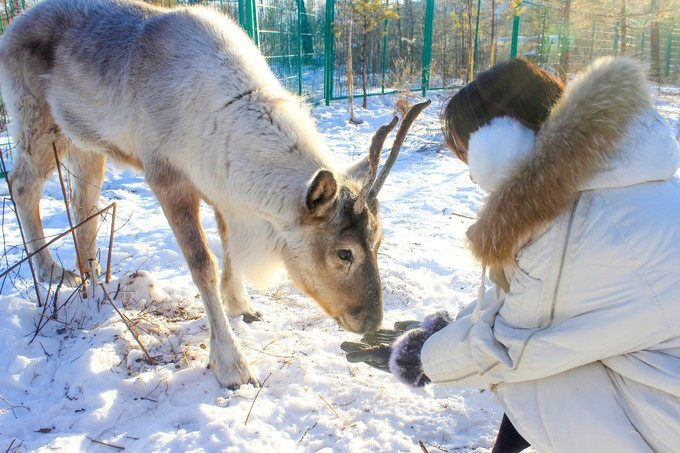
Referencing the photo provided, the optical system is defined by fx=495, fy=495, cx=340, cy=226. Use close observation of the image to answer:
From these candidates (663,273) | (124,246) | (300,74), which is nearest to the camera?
(663,273)

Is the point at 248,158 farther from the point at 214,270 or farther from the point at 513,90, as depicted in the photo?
the point at 513,90

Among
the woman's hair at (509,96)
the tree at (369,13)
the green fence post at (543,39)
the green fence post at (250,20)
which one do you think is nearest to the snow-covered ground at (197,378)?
the woman's hair at (509,96)

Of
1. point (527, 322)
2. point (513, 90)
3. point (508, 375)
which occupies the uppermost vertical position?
point (513, 90)

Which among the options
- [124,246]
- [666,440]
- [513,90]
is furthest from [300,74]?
[666,440]

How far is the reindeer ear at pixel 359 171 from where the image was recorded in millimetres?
2529

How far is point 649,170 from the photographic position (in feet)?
4.23

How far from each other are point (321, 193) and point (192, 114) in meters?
0.93

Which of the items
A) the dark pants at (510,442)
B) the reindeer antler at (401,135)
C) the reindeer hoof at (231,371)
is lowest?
the reindeer hoof at (231,371)

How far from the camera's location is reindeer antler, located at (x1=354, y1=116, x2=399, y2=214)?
2.12m

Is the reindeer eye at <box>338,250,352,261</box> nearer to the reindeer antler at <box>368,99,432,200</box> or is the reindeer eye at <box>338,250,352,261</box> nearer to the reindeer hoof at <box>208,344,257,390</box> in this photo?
the reindeer antler at <box>368,99,432,200</box>

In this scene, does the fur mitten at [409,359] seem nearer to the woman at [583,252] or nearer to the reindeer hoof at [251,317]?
the woman at [583,252]

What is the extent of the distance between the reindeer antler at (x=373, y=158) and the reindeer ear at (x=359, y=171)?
0.74 ft

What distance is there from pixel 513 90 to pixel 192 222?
187 cm

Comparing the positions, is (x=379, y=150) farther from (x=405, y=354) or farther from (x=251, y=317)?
(x=251, y=317)
